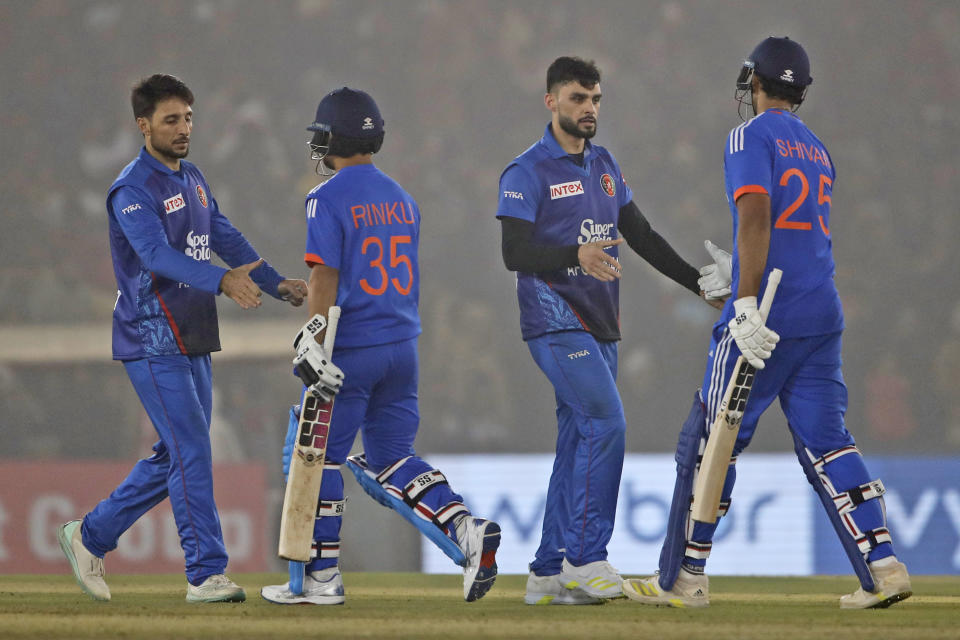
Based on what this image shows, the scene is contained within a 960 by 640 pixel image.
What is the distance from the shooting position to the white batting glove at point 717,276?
4891 millimetres

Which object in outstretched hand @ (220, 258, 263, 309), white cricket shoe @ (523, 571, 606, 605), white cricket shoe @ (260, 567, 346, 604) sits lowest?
white cricket shoe @ (523, 571, 606, 605)

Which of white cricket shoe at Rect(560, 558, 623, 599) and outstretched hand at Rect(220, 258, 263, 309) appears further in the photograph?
white cricket shoe at Rect(560, 558, 623, 599)

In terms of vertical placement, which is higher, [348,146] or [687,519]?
[348,146]

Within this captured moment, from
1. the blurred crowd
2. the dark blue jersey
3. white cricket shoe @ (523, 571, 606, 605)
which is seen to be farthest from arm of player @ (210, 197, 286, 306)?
the blurred crowd

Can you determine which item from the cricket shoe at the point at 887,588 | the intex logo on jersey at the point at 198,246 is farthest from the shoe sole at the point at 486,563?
the intex logo on jersey at the point at 198,246

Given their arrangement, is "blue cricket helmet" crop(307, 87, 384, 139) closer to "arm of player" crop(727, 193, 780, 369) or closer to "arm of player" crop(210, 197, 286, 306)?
"arm of player" crop(210, 197, 286, 306)

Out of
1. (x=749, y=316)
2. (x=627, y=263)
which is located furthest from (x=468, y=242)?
(x=749, y=316)

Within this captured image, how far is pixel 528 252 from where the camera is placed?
16.3ft

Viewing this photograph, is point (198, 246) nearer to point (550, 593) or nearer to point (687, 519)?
point (550, 593)

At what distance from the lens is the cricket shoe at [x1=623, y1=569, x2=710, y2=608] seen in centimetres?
461

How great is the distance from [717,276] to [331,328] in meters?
1.52

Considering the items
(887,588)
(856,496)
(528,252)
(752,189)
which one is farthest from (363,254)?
(887,588)

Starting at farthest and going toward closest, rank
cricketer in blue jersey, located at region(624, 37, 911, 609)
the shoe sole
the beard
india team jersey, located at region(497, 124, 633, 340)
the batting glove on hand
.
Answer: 1. the beard
2. india team jersey, located at region(497, 124, 633, 340)
3. the shoe sole
4. cricketer in blue jersey, located at region(624, 37, 911, 609)
5. the batting glove on hand

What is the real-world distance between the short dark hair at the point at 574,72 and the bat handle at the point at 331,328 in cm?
141
